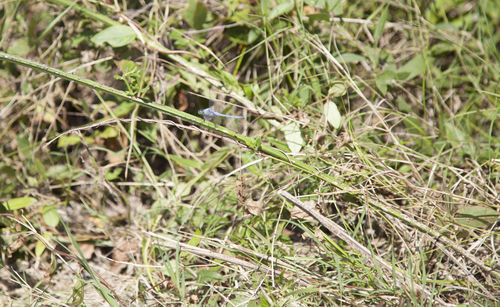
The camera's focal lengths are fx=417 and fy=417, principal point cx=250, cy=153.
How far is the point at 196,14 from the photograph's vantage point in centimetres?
176

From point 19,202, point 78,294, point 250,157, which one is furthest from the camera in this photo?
point 19,202

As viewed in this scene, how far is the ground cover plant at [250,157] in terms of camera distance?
1413 millimetres

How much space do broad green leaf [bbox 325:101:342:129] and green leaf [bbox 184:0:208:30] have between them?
65 centimetres

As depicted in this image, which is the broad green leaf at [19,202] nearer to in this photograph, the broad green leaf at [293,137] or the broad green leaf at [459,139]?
the broad green leaf at [293,137]

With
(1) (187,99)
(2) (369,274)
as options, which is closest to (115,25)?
(1) (187,99)

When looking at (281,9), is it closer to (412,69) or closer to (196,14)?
(196,14)

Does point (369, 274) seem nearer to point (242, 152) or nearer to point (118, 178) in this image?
point (242, 152)

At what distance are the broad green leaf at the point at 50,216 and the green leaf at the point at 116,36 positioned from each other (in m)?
0.71

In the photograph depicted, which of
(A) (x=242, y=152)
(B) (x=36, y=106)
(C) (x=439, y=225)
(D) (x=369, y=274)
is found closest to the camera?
(D) (x=369, y=274)

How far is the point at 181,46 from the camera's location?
181cm

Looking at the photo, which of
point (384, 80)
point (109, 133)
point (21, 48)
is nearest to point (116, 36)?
point (109, 133)

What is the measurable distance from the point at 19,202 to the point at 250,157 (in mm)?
972

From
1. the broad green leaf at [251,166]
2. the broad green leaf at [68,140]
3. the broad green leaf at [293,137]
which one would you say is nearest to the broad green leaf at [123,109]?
the broad green leaf at [68,140]

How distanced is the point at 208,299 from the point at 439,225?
2.77 ft
